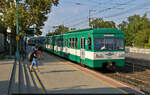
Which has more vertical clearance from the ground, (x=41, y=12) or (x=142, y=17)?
(x=142, y=17)

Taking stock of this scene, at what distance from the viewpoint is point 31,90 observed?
8.74 meters

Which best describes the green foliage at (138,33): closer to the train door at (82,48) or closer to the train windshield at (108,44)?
the train door at (82,48)

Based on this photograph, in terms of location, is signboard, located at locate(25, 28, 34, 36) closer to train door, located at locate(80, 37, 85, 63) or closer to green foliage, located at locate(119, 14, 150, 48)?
train door, located at locate(80, 37, 85, 63)

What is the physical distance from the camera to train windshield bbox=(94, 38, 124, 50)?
14.2 meters

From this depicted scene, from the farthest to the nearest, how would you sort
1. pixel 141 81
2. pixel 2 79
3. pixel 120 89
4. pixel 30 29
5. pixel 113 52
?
pixel 30 29
pixel 113 52
pixel 141 81
pixel 2 79
pixel 120 89

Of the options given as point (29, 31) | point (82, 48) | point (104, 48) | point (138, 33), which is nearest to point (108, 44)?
point (104, 48)

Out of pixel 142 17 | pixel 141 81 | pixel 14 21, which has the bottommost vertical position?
pixel 141 81

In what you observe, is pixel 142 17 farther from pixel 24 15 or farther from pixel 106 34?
pixel 106 34

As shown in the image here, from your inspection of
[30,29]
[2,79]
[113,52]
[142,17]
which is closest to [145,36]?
[142,17]

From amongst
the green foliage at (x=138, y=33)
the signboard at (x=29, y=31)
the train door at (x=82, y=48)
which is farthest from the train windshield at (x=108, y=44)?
the green foliage at (x=138, y=33)

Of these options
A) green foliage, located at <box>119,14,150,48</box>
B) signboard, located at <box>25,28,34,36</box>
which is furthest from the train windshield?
green foliage, located at <box>119,14,150,48</box>

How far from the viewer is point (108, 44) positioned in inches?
566

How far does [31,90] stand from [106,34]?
7.21 meters

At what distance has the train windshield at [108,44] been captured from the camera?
46.5ft
